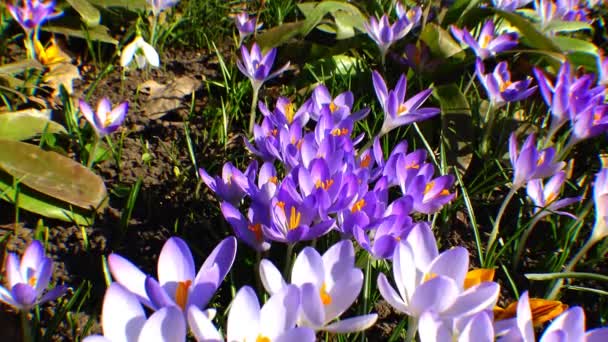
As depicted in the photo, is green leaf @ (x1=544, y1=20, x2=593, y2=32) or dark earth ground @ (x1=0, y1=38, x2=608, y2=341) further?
green leaf @ (x1=544, y1=20, x2=593, y2=32)

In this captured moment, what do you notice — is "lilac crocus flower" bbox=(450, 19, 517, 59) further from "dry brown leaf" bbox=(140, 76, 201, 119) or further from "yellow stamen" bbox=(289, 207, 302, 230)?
"yellow stamen" bbox=(289, 207, 302, 230)

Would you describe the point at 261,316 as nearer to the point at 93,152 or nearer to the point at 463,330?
the point at 463,330

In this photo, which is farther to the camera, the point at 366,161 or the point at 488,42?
the point at 488,42

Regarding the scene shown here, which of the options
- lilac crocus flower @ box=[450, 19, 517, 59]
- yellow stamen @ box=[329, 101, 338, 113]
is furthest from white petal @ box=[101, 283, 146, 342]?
lilac crocus flower @ box=[450, 19, 517, 59]

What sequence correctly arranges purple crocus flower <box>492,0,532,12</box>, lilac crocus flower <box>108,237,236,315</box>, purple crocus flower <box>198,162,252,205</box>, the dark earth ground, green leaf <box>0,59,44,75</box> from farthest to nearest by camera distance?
1. purple crocus flower <box>492,0,532,12</box>
2. green leaf <box>0,59,44,75</box>
3. the dark earth ground
4. purple crocus flower <box>198,162,252,205</box>
5. lilac crocus flower <box>108,237,236,315</box>

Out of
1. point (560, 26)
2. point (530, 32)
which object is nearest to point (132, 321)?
point (530, 32)

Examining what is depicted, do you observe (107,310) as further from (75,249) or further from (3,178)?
(3,178)

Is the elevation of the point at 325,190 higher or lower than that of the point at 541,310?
higher

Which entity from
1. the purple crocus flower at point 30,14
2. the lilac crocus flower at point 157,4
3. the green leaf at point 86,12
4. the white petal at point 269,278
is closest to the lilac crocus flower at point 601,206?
the white petal at point 269,278
